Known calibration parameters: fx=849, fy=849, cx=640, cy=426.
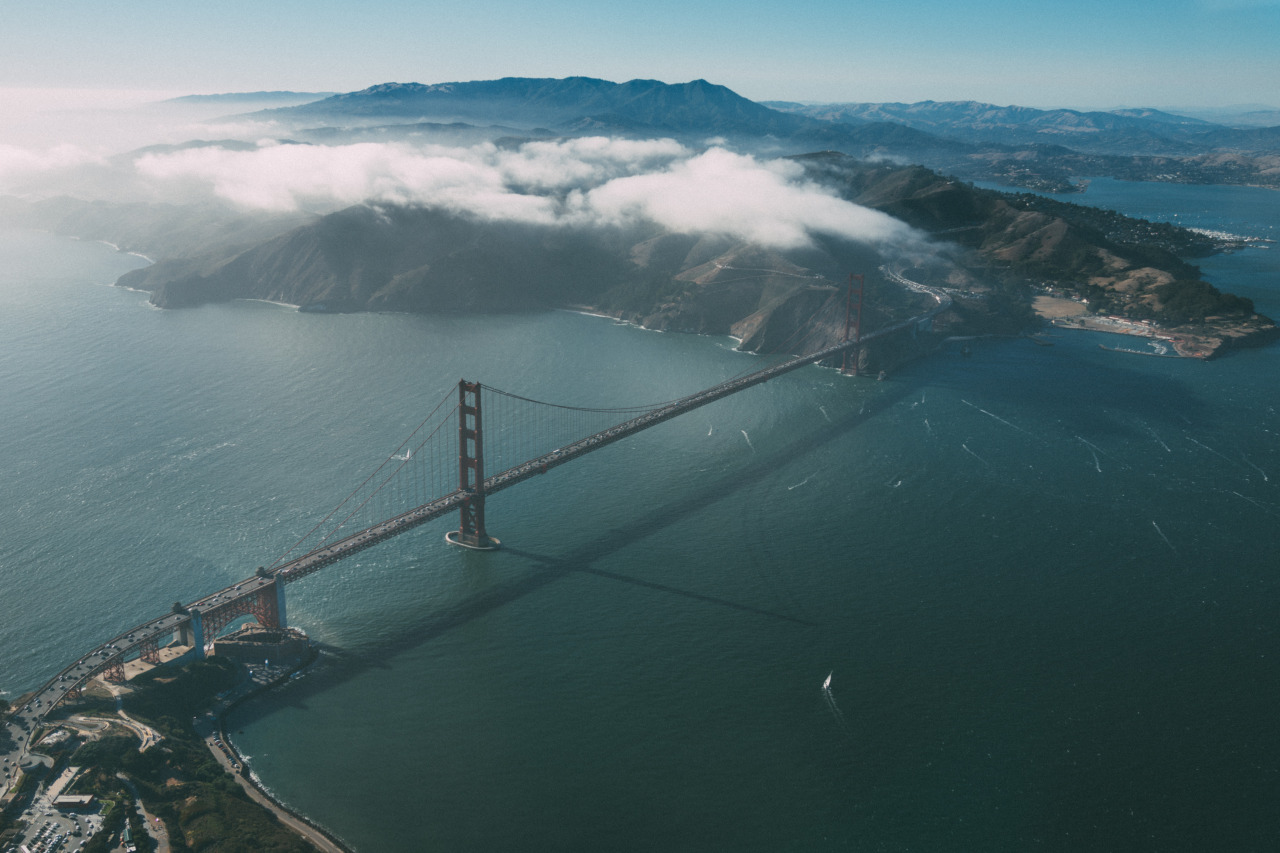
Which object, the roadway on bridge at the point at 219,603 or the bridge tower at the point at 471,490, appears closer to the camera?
the roadway on bridge at the point at 219,603

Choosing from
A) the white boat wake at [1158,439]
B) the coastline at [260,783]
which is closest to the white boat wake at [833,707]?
the coastline at [260,783]

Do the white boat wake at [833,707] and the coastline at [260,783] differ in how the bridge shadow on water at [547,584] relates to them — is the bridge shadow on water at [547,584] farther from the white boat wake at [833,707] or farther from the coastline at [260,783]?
the white boat wake at [833,707]

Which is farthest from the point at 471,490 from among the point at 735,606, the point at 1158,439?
the point at 1158,439

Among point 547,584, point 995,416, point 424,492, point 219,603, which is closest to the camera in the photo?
point 219,603

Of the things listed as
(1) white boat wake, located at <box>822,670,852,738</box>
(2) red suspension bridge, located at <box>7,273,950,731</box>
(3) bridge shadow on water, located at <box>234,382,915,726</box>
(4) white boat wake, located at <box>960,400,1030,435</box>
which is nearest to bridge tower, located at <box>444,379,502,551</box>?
(2) red suspension bridge, located at <box>7,273,950,731</box>

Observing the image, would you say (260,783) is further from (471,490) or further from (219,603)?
(471,490)

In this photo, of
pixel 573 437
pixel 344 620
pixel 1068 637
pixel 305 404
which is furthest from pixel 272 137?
pixel 1068 637
